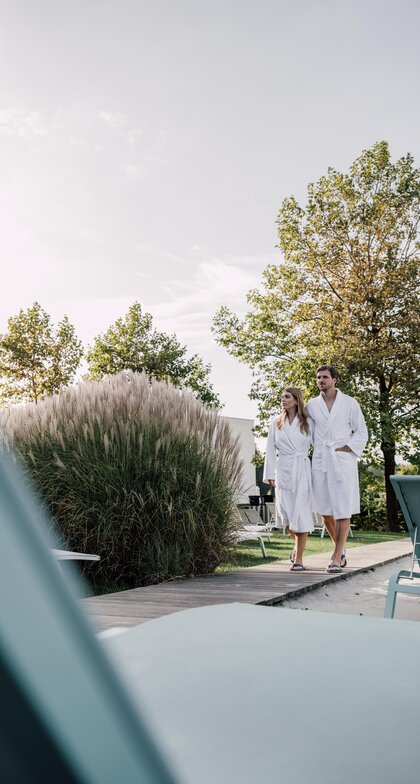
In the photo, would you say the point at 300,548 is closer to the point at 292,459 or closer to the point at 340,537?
the point at 340,537

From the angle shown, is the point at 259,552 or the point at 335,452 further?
the point at 259,552

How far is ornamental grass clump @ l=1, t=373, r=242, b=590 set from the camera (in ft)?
21.8

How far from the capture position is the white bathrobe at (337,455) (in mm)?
7715

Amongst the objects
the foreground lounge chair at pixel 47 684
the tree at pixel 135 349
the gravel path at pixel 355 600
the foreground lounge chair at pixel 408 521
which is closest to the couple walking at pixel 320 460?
the gravel path at pixel 355 600

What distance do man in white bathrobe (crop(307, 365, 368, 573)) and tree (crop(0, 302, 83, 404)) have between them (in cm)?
1965

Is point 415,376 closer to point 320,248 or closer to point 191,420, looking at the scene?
point 320,248

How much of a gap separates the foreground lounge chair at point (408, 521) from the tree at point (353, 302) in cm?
1573

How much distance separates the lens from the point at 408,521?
163 inches

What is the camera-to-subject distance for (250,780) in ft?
1.86

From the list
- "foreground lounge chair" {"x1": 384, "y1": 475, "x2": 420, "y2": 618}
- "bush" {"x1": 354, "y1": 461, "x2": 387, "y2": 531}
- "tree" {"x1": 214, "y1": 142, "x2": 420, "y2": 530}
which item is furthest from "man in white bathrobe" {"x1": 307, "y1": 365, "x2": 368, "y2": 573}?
"bush" {"x1": 354, "y1": 461, "x2": 387, "y2": 531}

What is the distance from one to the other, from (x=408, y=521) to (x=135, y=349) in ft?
97.0

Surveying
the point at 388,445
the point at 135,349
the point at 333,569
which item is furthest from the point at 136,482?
the point at 135,349

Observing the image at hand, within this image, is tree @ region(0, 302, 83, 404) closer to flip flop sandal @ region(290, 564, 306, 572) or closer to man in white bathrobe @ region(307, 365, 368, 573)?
man in white bathrobe @ region(307, 365, 368, 573)

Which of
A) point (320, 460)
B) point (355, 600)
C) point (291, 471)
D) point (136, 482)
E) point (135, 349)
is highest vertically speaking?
point (135, 349)
